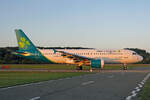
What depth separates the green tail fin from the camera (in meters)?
39.7

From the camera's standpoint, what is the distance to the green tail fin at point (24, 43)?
3969 centimetres

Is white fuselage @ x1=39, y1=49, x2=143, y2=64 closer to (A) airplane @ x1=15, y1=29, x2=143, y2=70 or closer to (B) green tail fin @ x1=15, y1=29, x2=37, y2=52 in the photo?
(A) airplane @ x1=15, y1=29, x2=143, y2=70

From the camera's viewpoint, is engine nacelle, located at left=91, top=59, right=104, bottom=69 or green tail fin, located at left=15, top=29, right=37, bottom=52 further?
green tail fin, located at left=15, top=29, right=37, bottom=52

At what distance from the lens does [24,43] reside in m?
39.8

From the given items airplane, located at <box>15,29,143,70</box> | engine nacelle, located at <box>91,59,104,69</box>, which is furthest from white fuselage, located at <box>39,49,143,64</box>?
engine nacelle, located at <box>91,59,104,69</box>

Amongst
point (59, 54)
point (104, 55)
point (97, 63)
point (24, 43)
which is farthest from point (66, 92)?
point (24, 43)

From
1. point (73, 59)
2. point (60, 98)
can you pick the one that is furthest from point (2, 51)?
point (60, 98)

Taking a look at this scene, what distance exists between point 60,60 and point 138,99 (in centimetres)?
3102

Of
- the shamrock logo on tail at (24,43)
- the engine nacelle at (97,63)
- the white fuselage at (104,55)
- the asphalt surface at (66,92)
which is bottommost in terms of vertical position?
the asphalt surface at (66,92)

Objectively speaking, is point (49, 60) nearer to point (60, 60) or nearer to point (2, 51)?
point (60, 60)

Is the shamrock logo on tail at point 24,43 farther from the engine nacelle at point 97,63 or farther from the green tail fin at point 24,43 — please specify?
the engine nacelle at point 97,63

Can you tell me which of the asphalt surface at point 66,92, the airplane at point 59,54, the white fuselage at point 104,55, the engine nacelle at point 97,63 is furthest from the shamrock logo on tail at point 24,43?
the asphalt surface at point 66,92

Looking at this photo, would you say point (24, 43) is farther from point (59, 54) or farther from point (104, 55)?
point (104, 55)

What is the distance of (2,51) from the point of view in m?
88.6
